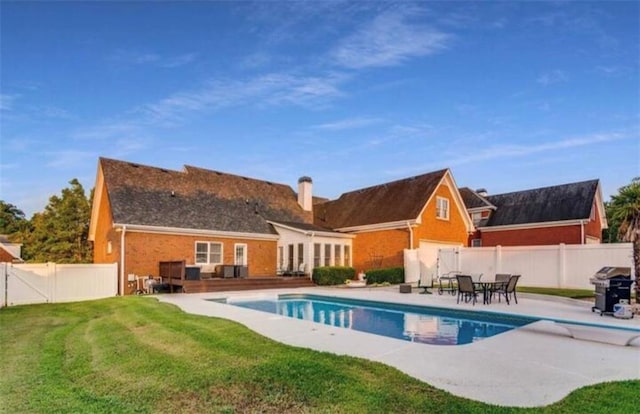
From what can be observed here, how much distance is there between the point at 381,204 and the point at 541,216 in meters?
11.7

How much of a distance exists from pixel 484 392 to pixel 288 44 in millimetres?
14866

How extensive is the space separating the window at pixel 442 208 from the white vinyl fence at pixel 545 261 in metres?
3.76

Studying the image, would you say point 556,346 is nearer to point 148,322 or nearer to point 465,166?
point 148,322

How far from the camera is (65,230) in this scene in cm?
3291

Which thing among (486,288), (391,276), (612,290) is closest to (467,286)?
(486,288)

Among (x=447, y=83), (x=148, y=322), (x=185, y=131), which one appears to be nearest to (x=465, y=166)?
(x=447, y=83)

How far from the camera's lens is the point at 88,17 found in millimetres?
12414

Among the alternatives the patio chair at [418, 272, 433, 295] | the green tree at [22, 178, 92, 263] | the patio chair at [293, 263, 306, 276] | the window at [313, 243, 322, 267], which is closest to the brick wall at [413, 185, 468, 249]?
the patio chair at [418, 272, 433, 295]

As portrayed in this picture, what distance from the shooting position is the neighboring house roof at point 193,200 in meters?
20.1

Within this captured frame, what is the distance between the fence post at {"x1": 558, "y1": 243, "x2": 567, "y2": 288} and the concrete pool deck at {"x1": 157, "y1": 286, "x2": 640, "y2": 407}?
812 centimetres

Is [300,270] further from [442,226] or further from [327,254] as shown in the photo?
[442,226]

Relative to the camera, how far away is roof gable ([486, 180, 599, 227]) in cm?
2620

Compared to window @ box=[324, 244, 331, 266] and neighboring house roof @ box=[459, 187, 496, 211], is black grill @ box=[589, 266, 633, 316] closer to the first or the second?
window @ box=[324, 244, 331, 266]

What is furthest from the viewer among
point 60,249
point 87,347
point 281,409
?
point 60,249
